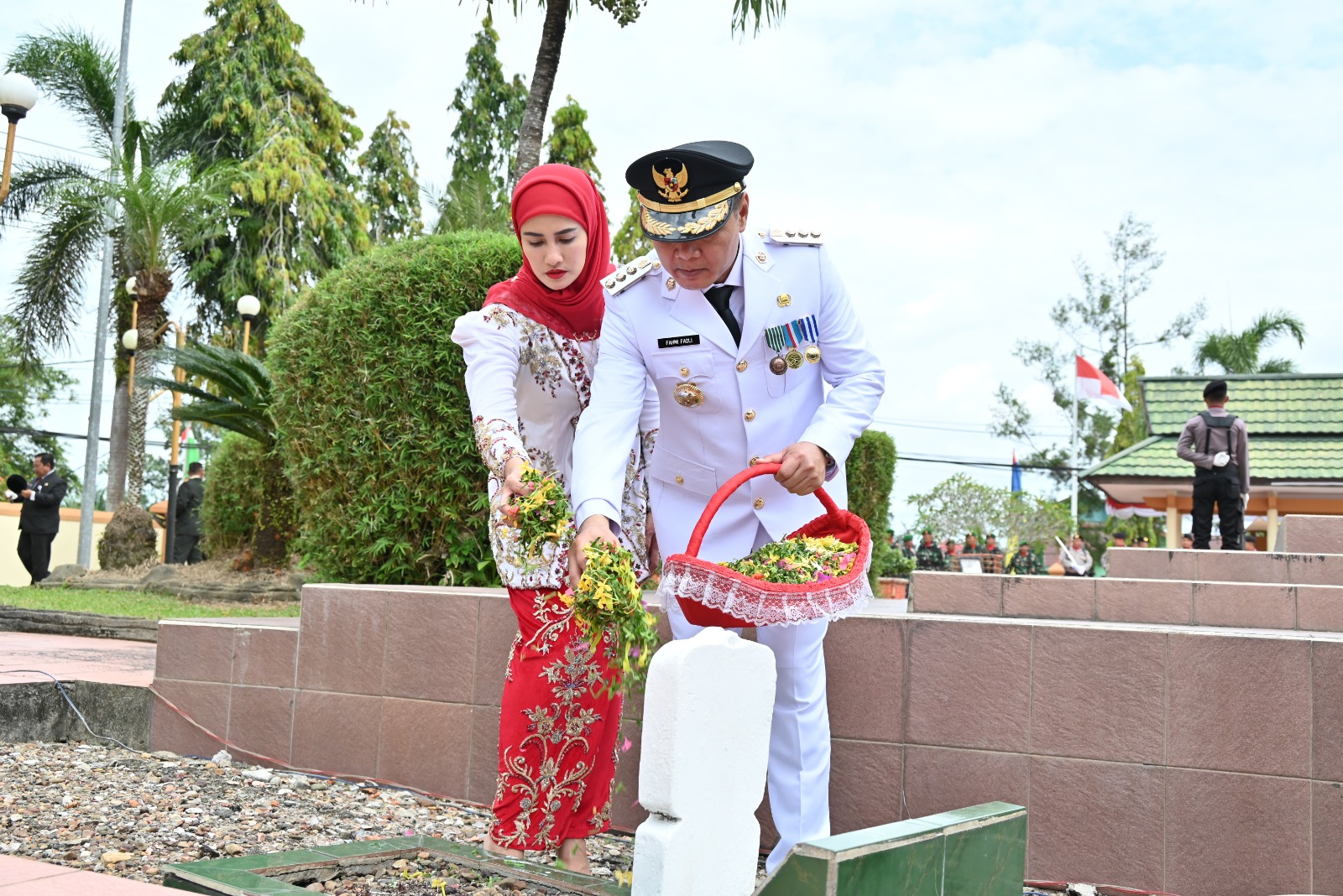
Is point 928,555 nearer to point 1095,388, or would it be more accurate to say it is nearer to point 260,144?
point 1095,388


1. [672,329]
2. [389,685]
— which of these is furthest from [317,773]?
[672,329]

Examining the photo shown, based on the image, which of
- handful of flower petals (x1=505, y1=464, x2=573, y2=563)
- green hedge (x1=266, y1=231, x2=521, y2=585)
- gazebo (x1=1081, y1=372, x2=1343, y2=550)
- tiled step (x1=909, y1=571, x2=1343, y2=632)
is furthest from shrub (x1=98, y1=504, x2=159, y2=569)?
handful of flower petals (x1=505, y1=464, x2=573, y2=563)

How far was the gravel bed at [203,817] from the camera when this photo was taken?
2.98 m

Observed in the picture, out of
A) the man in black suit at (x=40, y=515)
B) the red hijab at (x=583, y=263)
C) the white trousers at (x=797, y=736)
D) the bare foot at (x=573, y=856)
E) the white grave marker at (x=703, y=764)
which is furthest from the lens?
the man in black suit at (x=40, y=515)

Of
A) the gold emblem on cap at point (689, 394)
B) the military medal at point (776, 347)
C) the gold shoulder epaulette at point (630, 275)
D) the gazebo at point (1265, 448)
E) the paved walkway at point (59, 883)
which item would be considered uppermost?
the gazebo at point (1265, 448)

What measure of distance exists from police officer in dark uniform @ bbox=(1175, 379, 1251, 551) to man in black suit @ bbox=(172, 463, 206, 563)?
501 inches

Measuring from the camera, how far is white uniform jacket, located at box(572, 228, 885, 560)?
108 inches

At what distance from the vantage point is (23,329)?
21438 millimetres

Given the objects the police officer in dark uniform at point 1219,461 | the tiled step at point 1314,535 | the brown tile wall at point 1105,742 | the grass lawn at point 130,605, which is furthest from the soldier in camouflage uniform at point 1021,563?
the brown tile wall at point 1105,742

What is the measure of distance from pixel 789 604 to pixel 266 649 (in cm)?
326

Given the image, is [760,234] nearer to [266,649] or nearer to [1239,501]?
[266,649]

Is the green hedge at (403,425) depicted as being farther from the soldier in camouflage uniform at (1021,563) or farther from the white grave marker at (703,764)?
the soldier in camouflage uniform at (1021,563)

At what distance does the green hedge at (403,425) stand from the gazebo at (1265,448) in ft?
34.4

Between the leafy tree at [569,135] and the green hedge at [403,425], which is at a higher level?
the leafy tree at [569,135]
